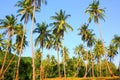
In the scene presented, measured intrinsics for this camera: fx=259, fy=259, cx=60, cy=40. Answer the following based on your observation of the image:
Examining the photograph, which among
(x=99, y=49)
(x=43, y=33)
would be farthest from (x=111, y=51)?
(x=43, y=33)

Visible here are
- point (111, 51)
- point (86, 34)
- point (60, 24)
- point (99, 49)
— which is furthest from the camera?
point (111, 51)

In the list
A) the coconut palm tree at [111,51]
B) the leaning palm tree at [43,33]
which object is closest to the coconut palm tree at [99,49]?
the coconut palm tree at [111,51]

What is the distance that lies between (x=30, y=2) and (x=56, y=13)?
445 inches

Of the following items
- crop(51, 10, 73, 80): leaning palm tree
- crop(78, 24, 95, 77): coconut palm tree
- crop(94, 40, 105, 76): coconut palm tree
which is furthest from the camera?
crop(94, 40, 105, 76): coconut palm tree

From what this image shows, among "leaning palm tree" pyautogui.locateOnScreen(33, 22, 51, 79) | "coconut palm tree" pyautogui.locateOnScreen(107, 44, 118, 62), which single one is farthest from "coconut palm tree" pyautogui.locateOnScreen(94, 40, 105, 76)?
"leaning palm tree" pyautogui.locateOnScreen(33, 22, 51, 79)

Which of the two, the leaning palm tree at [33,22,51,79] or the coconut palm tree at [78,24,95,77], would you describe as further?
the coconut palm tree at [78,24,95,77]

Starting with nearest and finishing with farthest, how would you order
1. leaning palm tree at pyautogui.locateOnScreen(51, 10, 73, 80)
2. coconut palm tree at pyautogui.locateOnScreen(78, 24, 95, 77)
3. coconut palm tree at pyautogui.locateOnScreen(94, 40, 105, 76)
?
leaning palm tree at pyautogui.locateOnScreen(51, 10, 73, 80), coconut palm tree at pyautogui.locateOnScreen(78, 24, 95, 77), coconut palm tree at pyautogui.locateOnScreen(94, 40, 105, 76)

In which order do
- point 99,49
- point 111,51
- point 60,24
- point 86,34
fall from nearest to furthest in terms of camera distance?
point 60,24, point 86,34, point 99,49, point 111,51

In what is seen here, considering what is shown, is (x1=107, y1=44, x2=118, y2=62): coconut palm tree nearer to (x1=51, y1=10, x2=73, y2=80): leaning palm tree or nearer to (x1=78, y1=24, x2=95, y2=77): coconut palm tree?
(x1=78, y1=24, x2=95, y2=77): coconut palm tree

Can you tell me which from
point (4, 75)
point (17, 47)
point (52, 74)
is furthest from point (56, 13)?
point (52, 74)

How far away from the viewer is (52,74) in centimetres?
11375

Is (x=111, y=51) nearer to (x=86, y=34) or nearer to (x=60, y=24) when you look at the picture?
(x=86, y=34)

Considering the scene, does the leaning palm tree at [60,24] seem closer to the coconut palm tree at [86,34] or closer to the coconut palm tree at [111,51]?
the coconut palm tree at [86,34]

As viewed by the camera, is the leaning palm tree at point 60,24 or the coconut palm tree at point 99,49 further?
the coconut palm tree at point 99,49
